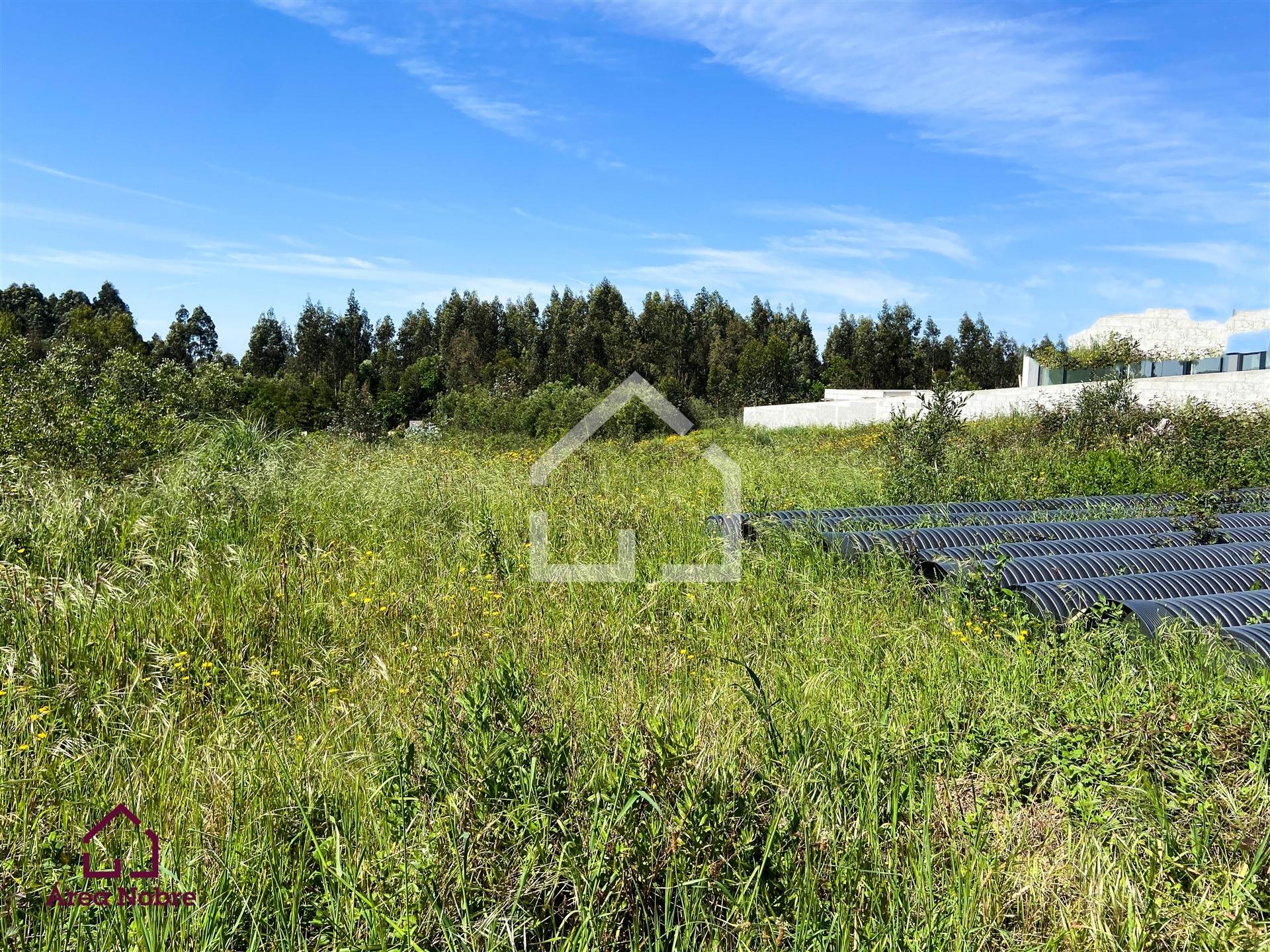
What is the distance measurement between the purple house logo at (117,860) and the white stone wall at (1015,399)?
12336 millimetres

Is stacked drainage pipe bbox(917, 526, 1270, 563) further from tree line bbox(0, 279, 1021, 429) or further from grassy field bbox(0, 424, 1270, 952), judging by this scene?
tree line bbox(0, 279, 1021, 429)

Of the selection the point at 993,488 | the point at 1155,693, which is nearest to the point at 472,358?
the point at 993,488

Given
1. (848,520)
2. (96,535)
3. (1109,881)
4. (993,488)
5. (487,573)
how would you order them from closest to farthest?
(1109,881)
(96,535)
(487,573)
(848,520)
(993,488)

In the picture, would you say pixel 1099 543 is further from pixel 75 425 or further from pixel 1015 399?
pixel 1015 399

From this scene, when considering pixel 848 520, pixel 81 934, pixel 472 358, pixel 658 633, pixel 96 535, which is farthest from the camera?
pixel 472 358

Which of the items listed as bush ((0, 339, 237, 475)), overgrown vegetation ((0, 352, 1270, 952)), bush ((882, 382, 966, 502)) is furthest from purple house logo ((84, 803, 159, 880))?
bush ((882, 382, 966, 502))

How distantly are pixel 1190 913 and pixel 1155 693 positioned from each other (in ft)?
A: 4.43

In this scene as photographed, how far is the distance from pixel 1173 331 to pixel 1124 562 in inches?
1229

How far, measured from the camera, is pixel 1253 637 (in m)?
3.88

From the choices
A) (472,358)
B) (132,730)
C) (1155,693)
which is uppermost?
(472,358)

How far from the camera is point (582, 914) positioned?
207cm

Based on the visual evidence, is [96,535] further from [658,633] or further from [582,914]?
[582,914]

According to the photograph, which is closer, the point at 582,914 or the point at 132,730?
the point at 582,914

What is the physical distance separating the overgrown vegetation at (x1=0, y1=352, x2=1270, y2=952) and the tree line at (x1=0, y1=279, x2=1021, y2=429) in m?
26.2
